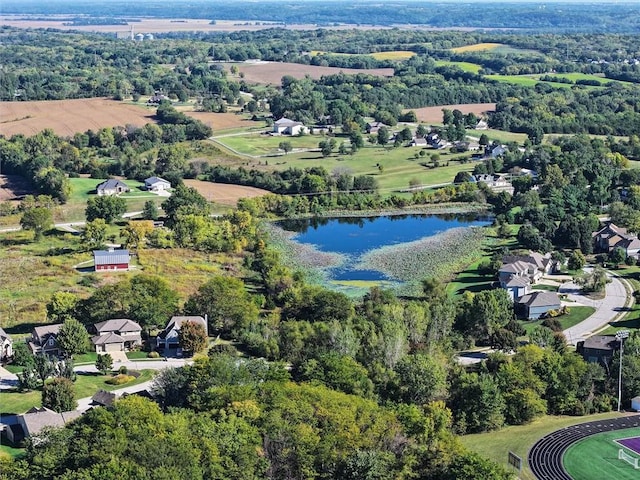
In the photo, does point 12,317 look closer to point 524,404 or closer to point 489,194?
point 524,404

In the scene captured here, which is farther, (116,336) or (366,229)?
(366,229)

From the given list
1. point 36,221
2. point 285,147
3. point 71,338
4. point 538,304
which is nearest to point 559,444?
point 538,304

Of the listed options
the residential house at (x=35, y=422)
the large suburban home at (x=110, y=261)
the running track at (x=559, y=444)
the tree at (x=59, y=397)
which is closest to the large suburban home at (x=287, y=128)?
the large suburban home at (x=110, y=261)

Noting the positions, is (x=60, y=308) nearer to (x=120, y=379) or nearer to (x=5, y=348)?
(x=5, y=348)

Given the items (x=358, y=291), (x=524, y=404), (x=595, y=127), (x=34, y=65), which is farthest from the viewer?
(x=34, y=65)

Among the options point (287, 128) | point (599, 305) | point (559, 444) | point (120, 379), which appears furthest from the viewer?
point (287, 128)

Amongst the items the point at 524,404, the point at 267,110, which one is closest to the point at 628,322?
the point at 524,404

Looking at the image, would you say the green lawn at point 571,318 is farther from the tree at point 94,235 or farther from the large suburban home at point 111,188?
the large suburban home at point 111,188
